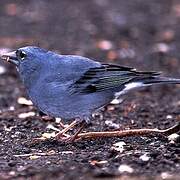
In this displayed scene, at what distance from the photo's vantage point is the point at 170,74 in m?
8.34

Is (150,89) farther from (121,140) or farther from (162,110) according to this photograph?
(121,140)

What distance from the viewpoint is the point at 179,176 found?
4.41m

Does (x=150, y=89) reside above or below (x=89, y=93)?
below

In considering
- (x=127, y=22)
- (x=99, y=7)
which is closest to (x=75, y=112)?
(x=127, y=22)

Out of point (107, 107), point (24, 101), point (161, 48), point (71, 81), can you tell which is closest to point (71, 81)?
point (71, 81)

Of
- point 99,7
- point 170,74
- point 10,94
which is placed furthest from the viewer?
point 99,7

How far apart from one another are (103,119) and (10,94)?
157 cm

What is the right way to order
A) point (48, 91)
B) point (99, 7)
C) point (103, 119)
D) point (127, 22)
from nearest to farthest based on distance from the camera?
point (48, 91), point (103, 119), point (127, 22), point (99, 7)

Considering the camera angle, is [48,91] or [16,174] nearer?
[16,174]

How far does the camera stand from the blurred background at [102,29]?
937cm

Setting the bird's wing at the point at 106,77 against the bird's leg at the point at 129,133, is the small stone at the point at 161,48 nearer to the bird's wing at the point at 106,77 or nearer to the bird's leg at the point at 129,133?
the bird's wing at the point at 106,77

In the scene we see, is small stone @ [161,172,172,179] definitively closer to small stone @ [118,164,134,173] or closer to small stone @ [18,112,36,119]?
small stone @ [118,164,134,173]

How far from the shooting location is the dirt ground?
4.77 meters

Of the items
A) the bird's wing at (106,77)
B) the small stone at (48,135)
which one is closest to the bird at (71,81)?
the bird's wing at (106,77)
